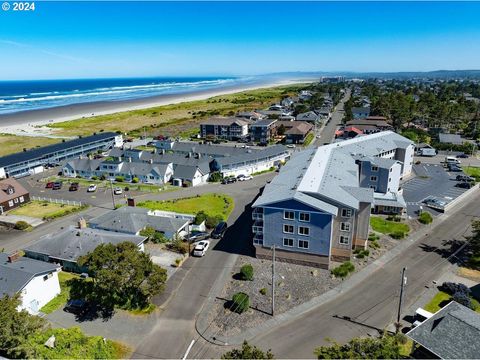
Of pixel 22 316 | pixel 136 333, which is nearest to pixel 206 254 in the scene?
pixel 136 333

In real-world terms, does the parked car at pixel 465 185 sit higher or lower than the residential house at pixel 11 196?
lower

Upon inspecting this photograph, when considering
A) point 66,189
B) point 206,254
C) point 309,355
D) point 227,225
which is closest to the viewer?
point 309,355

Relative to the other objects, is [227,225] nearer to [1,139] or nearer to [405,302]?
[405,302]

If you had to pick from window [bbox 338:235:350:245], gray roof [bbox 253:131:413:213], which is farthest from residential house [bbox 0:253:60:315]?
window [bbox 338:235:350:245]

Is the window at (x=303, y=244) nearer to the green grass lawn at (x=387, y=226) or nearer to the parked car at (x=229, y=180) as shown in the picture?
the green grass lawn at (x=387, y=226)

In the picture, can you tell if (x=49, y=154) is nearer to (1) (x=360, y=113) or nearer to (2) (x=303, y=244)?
(2) (x=303, y=244)

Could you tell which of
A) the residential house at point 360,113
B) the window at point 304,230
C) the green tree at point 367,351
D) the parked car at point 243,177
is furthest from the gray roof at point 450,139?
the green tree at point 367,351
